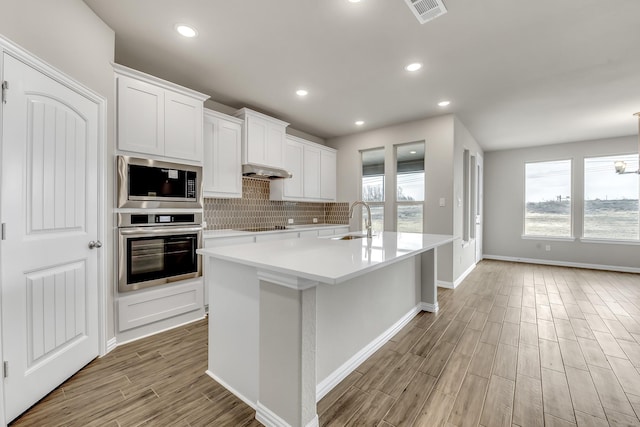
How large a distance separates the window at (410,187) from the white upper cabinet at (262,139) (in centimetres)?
210

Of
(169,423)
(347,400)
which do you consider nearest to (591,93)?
(347,400)

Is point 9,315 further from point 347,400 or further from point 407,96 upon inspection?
point 407,96

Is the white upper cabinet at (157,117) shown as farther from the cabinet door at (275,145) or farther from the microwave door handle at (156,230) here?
the cabinet door at (275,145)

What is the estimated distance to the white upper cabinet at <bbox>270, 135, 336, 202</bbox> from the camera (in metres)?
4.48

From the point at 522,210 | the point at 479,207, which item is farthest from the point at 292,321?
the point at 522,210

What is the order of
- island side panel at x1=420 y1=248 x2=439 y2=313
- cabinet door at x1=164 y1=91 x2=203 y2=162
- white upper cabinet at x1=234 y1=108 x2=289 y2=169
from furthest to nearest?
white upper cabinet at x1=234 y1=108 x2=289 y2=169, island side panel at x1=420 y1=248 x2=439 y2=313, cabinet door at x1=164 y1=91 x2=203 y2=162

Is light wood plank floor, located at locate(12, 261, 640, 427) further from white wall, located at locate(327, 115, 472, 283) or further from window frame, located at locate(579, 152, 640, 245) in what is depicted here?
window frame, located at locate(579, 152, 640, 245)

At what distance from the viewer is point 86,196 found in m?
2.00

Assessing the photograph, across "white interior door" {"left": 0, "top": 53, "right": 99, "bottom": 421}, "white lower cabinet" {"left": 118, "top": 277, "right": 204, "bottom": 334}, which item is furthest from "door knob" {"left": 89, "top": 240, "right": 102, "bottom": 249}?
"white lower cabinet" {"left": 118, "top": 277, "right": 204, "bottom": 334}

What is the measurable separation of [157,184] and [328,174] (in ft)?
10.8

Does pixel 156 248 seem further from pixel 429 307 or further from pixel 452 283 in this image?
pixel 452 283

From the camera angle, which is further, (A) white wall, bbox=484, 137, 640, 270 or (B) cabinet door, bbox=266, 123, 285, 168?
(A) white wall, bbox=484, 137, 640, 270

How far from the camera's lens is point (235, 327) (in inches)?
66.4

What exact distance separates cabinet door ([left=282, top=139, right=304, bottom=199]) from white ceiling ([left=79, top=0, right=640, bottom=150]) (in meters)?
0.59
